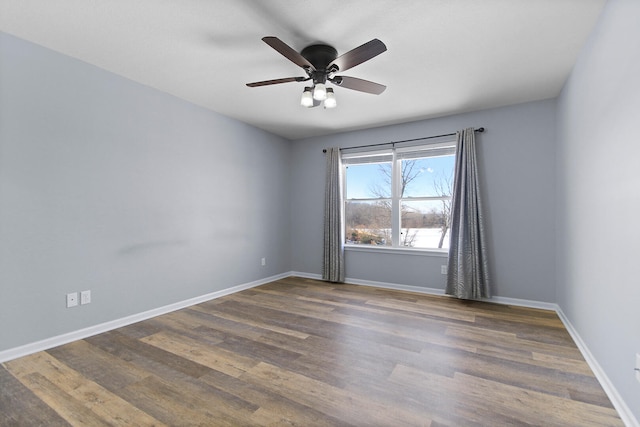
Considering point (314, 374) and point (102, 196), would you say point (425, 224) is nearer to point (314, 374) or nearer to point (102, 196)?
point (314, 374)

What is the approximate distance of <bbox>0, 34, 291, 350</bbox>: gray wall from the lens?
7.55 ft

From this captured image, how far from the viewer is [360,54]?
207 cm

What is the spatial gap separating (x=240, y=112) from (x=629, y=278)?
402 centimetres

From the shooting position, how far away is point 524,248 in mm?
3598

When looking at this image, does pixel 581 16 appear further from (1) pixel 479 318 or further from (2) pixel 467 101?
(1) pixel 479 318

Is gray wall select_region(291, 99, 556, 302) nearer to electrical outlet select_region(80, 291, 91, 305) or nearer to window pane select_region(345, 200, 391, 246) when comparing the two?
window pane select_region(345, 200, 391, 246)

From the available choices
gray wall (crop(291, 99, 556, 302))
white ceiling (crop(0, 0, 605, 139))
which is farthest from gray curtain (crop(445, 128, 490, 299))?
white ceiling (crop(0, 0, 605, 139))

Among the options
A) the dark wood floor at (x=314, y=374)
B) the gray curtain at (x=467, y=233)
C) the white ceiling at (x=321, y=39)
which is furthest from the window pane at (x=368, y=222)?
the white ceiling at (x=321, y=39)

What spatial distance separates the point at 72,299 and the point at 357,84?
3.15m

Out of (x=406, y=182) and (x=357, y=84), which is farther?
(x=406, y=182)

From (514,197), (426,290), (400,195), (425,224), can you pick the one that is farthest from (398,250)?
(514,197)

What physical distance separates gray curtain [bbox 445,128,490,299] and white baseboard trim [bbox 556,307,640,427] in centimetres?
112

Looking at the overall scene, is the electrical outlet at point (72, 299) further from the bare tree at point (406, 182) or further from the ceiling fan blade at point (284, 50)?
the bare tree at point (406, 182)

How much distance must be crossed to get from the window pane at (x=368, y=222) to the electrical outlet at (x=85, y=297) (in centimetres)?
346
